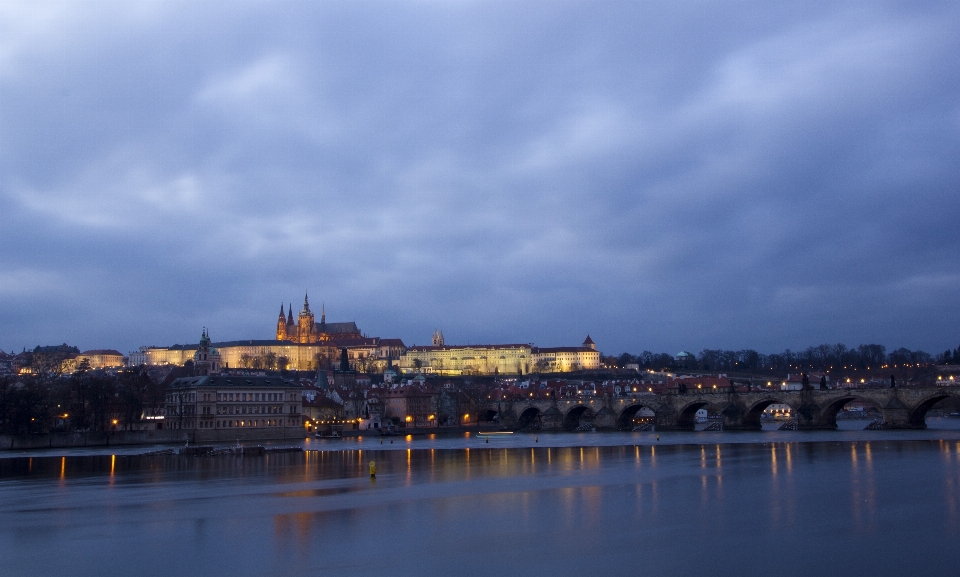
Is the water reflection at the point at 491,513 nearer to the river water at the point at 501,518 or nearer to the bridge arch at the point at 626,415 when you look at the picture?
the river water at the point at 501,518

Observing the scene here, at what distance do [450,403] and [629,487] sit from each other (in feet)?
245

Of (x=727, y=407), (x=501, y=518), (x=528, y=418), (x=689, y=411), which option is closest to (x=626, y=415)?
(x=689, y=411)

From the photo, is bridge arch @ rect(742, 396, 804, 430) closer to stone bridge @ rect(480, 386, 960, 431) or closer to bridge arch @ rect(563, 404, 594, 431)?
stone bridge @ rect(480, 386, 960, 431)

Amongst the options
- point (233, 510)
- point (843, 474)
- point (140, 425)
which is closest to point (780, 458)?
point (843, 474)

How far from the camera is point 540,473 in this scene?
1371 inches

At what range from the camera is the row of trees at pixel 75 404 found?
206 ft

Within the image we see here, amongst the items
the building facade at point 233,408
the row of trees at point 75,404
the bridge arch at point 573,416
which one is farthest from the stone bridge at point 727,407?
the row of trees at point 75,404

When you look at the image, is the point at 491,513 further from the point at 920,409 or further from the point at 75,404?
the point at 75,404

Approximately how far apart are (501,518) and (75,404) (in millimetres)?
59286

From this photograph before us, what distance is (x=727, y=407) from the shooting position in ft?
242

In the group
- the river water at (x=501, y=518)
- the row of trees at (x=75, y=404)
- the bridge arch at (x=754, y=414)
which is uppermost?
the row of trees at (x=75, y=404)

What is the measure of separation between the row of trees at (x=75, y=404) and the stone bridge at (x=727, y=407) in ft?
121

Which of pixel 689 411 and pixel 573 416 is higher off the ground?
pixel 689 411

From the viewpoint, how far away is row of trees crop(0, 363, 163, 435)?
62812 mm
